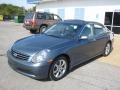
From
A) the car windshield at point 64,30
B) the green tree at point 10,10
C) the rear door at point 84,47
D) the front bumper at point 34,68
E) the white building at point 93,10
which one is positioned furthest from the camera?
the green tree at point 10,10

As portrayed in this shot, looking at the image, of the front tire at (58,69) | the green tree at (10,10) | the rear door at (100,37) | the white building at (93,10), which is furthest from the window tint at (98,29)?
the green tree at (10,10)

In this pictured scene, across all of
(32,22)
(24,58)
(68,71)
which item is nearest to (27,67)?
(24,58)

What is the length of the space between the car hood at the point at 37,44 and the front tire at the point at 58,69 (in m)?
0.40

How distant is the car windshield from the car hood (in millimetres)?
353

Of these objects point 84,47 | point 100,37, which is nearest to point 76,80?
point 84,47

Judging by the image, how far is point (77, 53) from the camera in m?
5.91

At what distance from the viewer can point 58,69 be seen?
17.5ft

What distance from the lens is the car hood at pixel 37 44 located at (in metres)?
5.07

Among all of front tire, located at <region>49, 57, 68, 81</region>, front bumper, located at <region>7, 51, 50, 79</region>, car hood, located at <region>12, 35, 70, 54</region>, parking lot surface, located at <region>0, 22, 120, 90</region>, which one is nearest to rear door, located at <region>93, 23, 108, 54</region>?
parking lot surface, located at <region>0, 22, 120, 90</region>

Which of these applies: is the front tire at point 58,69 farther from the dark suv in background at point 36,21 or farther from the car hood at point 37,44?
the dark suv in background at point 36,21

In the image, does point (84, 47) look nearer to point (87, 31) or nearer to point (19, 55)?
point (87, 31)

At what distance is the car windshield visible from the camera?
6130mm

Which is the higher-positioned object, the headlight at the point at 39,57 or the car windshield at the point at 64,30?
the car windshield at the point at 64,30

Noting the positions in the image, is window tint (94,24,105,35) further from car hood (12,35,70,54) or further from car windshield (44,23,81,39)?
car hood (12,35,70,54)
